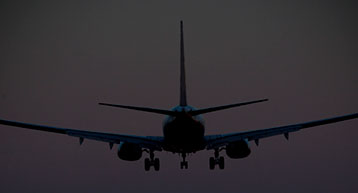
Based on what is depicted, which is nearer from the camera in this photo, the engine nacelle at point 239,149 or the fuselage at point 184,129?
the fuselage at point 184,129


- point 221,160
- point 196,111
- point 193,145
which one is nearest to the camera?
point 196,111

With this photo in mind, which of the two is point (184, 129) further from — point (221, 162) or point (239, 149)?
point (221, 162)

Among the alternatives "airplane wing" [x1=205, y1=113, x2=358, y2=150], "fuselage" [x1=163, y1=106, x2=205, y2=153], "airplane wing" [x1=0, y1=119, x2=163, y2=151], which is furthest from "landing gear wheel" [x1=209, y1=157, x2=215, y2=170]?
"fuselage" [x1=163, y1=106, x2=205, y2=153]

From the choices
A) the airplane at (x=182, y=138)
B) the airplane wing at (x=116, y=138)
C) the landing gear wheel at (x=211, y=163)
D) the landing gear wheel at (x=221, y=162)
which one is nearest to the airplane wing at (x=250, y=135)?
the airplane at (x=182, y=138)

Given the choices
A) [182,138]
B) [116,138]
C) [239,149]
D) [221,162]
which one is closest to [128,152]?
[116,138]

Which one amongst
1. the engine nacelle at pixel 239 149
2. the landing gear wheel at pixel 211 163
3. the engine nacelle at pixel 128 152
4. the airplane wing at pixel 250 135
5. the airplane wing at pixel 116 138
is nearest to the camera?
the airplane wing at pixel 116 138

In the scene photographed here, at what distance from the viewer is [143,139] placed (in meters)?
41.1

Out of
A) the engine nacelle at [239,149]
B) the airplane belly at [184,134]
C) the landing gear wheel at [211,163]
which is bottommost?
the airplane belly at [184,134]

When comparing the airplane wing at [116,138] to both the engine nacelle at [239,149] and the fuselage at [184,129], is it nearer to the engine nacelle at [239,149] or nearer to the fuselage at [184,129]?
the fuselage at [184,129]

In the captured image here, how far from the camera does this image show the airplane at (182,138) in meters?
34.6

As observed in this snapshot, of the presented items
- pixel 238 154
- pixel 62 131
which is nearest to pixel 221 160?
pixel 238 154

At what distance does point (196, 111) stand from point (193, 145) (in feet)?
11.2

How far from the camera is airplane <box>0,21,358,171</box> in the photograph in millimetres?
34562

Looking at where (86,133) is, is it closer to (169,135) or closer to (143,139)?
(143,139)
